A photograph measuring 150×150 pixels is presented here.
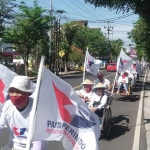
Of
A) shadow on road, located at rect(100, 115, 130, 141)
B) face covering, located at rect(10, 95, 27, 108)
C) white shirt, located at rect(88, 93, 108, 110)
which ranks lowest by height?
shadow on road, located at rect(100, 115, 130, 141)

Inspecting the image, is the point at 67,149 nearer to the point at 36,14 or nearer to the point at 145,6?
the point at 145,6

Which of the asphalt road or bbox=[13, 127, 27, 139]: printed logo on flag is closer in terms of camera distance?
bbox=[13, 127, 27, 139]: printed logo on flag

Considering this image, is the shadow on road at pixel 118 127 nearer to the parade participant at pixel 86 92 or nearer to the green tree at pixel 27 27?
the parade participant at pixel 86 92

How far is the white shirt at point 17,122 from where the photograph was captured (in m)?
3.61

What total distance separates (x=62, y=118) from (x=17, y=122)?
45 cm

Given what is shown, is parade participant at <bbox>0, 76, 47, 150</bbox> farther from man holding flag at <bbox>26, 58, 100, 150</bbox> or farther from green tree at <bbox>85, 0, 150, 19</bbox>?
green tree at <bbox>85, 0, 150, 19</bbox>

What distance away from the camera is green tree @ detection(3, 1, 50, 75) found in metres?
32.6

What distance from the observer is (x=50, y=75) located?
3527 millimetres

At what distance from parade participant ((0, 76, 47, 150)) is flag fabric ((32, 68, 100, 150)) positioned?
0.18m

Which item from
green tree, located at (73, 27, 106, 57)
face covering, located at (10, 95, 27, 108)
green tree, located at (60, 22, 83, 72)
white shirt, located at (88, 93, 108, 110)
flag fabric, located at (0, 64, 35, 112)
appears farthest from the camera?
green tree, located at (73, 27, 106, 57)

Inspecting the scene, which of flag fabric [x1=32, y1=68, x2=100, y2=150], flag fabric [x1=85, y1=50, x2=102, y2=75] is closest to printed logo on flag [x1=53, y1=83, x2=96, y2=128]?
flag fabric [x1=32, y1=68, x2=100, y2=150]

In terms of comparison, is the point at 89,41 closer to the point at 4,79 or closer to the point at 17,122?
the point at 4,79

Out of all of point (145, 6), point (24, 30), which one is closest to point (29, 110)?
point (145, 6)

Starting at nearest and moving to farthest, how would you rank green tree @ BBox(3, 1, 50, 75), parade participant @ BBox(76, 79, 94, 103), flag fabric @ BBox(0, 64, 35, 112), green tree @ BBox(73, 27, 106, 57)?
1. flag fabric @ BBox(0, 64, 35, 112)
2. parade participant @ BBox(76, 79, 94, 103)
3. green tree @ BBox(3, 1, 50, 75)
4. green tree @ BBox(73, 27, 106, 57)
